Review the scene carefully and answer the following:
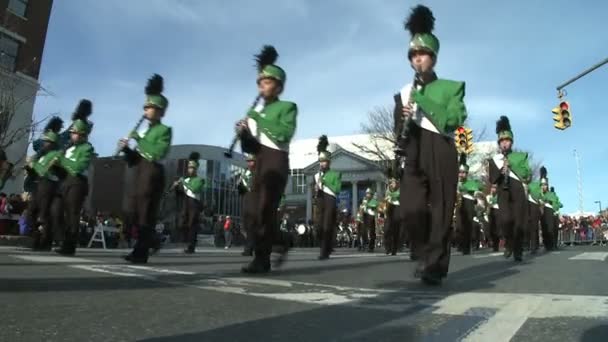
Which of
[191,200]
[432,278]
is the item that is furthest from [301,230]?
[432,278]

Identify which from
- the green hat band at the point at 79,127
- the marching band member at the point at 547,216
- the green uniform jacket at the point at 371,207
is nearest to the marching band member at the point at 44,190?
the green hat band at the point at 79,127

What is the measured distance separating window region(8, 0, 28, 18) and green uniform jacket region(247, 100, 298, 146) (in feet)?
86.8

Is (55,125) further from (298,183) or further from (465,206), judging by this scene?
(298,183)

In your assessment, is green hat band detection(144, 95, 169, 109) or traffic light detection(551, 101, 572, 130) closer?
green hat band detection(144, 95, 169, 109)

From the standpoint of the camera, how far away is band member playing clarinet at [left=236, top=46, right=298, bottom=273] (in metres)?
6.25

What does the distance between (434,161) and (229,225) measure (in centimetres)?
2084

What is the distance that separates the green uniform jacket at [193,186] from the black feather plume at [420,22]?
983 cm

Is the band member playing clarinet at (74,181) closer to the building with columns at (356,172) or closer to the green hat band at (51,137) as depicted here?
the green hat band at (51,137)

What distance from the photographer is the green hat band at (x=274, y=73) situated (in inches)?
265

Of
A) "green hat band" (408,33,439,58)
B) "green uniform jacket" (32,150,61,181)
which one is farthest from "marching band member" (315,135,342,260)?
"green hat band" (408,33,439,58)

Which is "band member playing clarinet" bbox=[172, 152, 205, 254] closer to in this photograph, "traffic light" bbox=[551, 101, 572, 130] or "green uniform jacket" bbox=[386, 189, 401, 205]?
"green uniform jacket" bbox=[386, 189, 401, 205]

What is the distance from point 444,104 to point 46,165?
25.6 feet

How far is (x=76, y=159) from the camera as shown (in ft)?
31.4

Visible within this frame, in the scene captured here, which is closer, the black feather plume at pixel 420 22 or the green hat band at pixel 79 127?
the black feather plume at pixel 420 22
